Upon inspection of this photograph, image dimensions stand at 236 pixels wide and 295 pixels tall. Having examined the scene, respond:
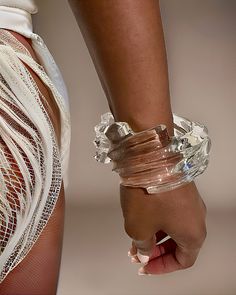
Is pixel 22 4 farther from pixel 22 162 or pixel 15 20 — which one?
pixel 22 162

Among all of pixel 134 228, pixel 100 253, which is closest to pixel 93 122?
pixel 100 253

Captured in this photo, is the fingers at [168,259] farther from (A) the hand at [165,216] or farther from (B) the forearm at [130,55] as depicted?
(B) the forearm at [130,55]

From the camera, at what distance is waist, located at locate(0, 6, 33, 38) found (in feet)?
2.26

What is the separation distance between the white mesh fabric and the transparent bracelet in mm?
75

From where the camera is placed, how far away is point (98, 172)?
1.08 m

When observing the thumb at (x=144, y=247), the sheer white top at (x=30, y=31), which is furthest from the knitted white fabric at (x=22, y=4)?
the thumb at (x=144, y=247)

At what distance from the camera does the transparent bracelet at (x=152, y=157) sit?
67 centimetres

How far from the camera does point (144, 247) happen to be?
76 cm

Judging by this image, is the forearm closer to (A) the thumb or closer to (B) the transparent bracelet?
(B) the transparent bracelet

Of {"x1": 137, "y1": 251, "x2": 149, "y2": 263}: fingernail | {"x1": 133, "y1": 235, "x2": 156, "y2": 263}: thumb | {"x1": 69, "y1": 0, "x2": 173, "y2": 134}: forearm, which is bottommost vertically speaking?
{"x1": 137, "y1": 251, "x2": 149, "y2": 263}: fingernail

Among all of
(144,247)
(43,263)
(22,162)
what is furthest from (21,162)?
(144,247)

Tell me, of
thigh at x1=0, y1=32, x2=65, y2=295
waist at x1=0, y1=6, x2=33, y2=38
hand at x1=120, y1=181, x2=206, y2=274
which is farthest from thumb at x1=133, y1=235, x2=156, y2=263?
waist at x1=0, y1=6, x2=33, y2=38

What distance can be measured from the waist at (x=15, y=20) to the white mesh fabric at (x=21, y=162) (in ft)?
0.15

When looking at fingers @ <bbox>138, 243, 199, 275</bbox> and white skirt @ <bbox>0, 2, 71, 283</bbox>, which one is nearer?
white skirt @ <bbox>0, 2, 71, 283</bbox>
